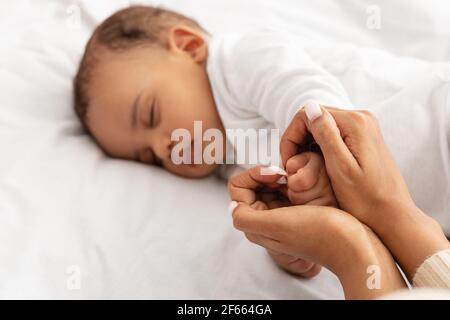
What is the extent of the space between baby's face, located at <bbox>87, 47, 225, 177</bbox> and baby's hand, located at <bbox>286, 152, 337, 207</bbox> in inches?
12.6

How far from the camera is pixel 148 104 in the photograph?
3.70 ft

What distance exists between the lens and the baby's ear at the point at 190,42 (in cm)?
122

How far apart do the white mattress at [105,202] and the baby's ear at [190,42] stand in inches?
10.2

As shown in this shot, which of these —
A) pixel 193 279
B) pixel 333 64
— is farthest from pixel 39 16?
pixel 193 279

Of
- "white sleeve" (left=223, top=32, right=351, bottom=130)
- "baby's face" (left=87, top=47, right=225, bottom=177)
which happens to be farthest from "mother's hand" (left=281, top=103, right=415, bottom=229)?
"baby's face" (left=87, top=47, right=225, bottom=177)

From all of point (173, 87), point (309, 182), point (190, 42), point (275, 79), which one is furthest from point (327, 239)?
point (190, 42)

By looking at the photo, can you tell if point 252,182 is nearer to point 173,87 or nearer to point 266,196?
point 266,196

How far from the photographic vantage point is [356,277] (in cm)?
73

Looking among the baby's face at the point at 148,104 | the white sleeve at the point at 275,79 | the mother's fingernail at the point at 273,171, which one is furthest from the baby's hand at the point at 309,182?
the baby's face at the point at 148,104

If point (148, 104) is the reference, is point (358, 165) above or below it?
above

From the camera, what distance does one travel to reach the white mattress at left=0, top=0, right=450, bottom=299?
0.92 meters

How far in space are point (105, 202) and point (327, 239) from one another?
44 centimetres

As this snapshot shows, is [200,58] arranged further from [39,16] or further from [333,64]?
[39,16]

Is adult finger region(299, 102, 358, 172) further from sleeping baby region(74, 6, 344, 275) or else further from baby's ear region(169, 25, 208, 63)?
baby's ear region(169, 25, 208, 63)
